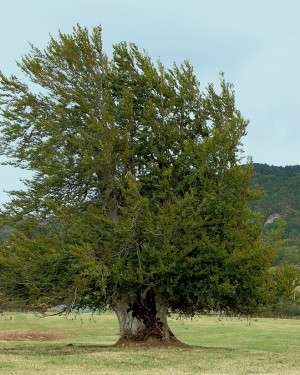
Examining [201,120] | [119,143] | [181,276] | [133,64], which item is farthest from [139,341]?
[133,64]

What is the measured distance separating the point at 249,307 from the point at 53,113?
12.1m

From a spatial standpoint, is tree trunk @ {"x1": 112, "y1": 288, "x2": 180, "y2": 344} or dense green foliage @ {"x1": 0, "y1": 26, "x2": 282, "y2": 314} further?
tree trunk @ {"x1": 112, "y1": 288, "x2": 180, "y2": 344}

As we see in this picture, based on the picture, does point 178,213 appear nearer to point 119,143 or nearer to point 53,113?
point 119,143

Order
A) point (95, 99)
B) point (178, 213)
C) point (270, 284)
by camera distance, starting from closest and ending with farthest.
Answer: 1. point (178, 213)
2. point (270, 284)
3. point (95, 99)

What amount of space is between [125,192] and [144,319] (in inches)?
252

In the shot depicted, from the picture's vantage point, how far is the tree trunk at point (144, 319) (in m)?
18.8

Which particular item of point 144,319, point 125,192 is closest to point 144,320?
point 144,319

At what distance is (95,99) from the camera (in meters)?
19.7

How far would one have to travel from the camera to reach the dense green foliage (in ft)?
53.0

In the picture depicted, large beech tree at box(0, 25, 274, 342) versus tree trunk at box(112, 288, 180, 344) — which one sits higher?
large beech tree at box(0, 25, 274, 342)

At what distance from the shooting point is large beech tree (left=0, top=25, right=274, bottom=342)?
16.2 m

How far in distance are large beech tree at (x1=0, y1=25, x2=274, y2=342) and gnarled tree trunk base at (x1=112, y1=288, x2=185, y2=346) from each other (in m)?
0.05

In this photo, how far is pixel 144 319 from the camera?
1897 centimetres

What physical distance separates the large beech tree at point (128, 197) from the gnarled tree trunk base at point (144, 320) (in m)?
0.05
